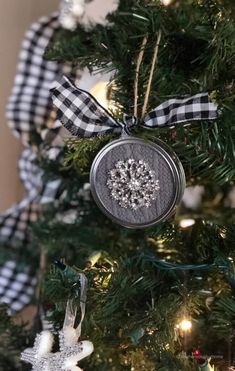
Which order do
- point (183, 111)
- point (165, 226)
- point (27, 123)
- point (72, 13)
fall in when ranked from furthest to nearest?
point (27, 123) → point (72, 13) → point (165, 226) → point (183, 111)

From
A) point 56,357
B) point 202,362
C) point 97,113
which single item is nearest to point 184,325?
point 202,362

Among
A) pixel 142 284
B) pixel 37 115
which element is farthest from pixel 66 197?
pixel 142 284

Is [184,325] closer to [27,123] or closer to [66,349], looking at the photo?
[66,349]

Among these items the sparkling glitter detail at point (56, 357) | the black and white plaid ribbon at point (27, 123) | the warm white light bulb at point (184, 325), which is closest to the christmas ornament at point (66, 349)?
the sparkling glitter detail at point (56, 357)

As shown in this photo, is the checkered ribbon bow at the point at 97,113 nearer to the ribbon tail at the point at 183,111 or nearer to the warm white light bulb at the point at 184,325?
the ribbon tail at the point at 183,111

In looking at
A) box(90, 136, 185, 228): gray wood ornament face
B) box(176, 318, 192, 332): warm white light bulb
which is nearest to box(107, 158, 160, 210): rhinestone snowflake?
box(90, 136, 185, 228): gray wood ornament face

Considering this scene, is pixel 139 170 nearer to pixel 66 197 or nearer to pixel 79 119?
pixel 79 119
